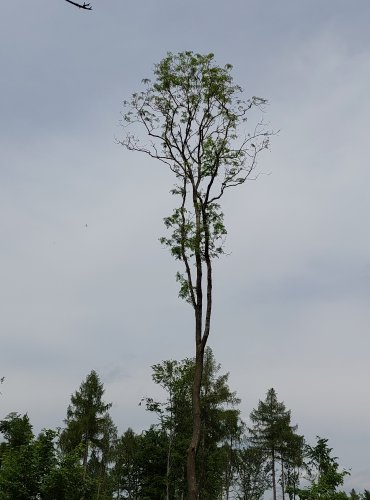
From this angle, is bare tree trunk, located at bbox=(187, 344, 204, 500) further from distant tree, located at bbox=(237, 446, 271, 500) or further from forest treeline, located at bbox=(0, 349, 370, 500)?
distant tree, located at bbox=(237, 446, 271, 500)

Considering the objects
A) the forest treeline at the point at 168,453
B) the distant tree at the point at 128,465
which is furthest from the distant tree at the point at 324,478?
the distant tree at the point at 128,465

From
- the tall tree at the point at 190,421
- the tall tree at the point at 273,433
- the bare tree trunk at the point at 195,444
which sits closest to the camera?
the bare tree trunk at the point at 195,444

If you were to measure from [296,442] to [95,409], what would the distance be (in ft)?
68.0

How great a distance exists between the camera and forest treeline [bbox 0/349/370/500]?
71.1 feet

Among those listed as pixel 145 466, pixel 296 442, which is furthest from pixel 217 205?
pixel 296 442

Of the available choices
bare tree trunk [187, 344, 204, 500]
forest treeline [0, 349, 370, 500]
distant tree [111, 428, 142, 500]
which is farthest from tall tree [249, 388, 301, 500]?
bare tree trunk [187, 344, 204, 500]

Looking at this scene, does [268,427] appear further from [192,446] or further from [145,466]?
[192,446]

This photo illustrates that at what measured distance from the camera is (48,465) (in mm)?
21812

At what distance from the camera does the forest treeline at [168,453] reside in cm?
2166

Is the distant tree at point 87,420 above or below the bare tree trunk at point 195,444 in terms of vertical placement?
above

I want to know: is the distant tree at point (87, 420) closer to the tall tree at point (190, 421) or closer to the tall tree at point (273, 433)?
the tall tree at point (190, 421)

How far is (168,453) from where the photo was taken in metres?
35.8

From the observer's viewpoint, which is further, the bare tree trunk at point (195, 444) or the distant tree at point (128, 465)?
the distant tree at point (128, 465)

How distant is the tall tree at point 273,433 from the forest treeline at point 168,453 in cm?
9
